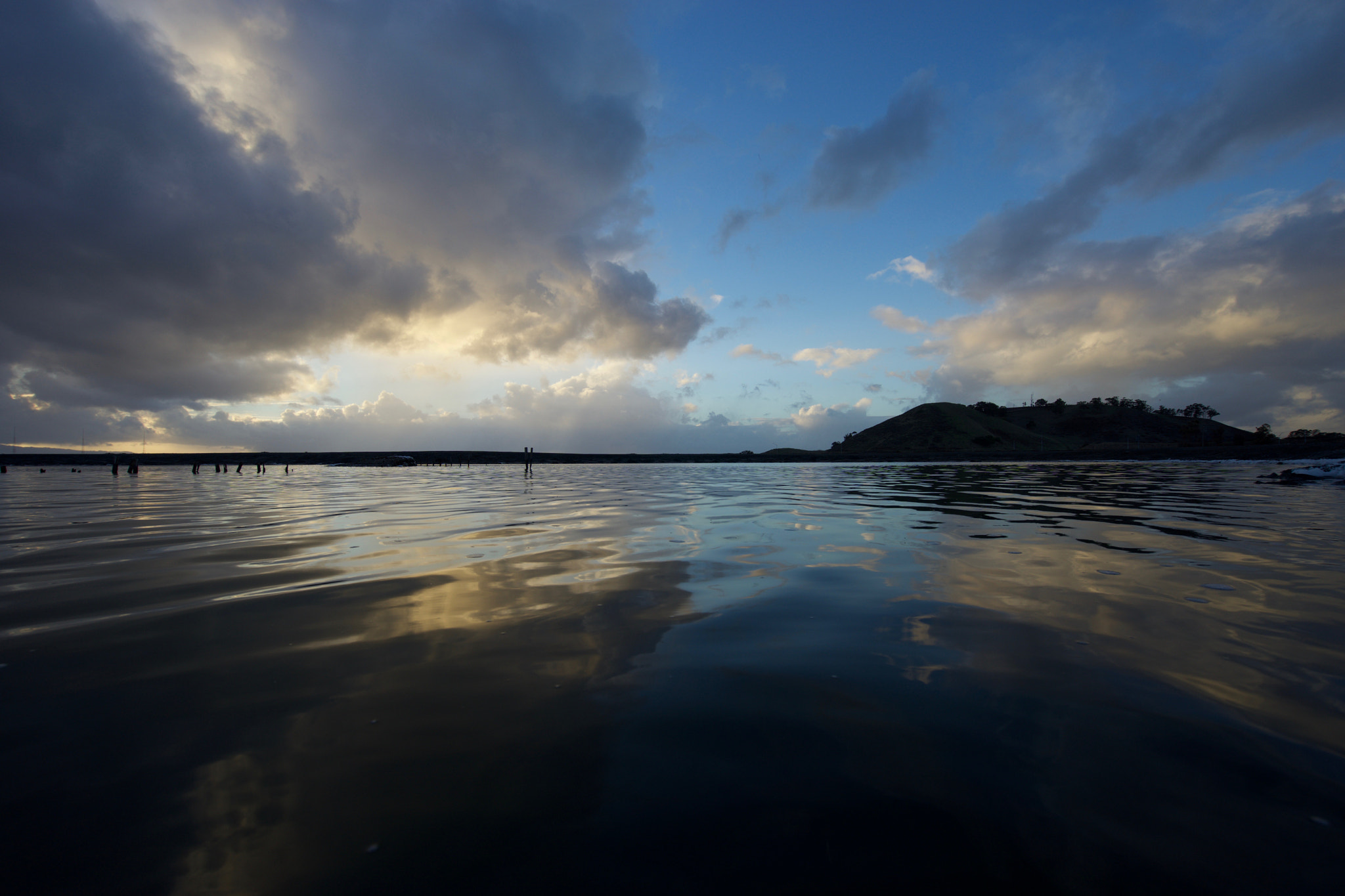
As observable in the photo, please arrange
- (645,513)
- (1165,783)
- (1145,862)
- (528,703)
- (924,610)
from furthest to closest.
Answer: (645,513), (924,610), (528,703), (1165,783), (1145,862)

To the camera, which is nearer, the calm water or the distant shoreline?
the calm water

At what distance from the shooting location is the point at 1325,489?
2727cm

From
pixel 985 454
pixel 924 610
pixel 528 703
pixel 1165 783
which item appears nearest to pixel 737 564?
pixel 924 610

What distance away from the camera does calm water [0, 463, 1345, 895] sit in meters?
2.39

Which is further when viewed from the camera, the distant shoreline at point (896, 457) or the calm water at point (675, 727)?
the distant shoreline at point (896, 457)

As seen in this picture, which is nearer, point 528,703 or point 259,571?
point 528,703

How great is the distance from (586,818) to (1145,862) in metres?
2.54

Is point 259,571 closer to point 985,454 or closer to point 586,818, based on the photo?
point 586,818

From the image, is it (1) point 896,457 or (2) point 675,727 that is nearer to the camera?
(2) point 675,727

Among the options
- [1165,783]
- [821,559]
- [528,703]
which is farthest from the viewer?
[821,559]

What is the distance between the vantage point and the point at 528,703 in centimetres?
393

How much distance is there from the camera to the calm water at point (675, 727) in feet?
7.84

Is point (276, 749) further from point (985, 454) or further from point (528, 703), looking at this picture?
point (985, 454)

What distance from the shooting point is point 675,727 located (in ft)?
11.8
